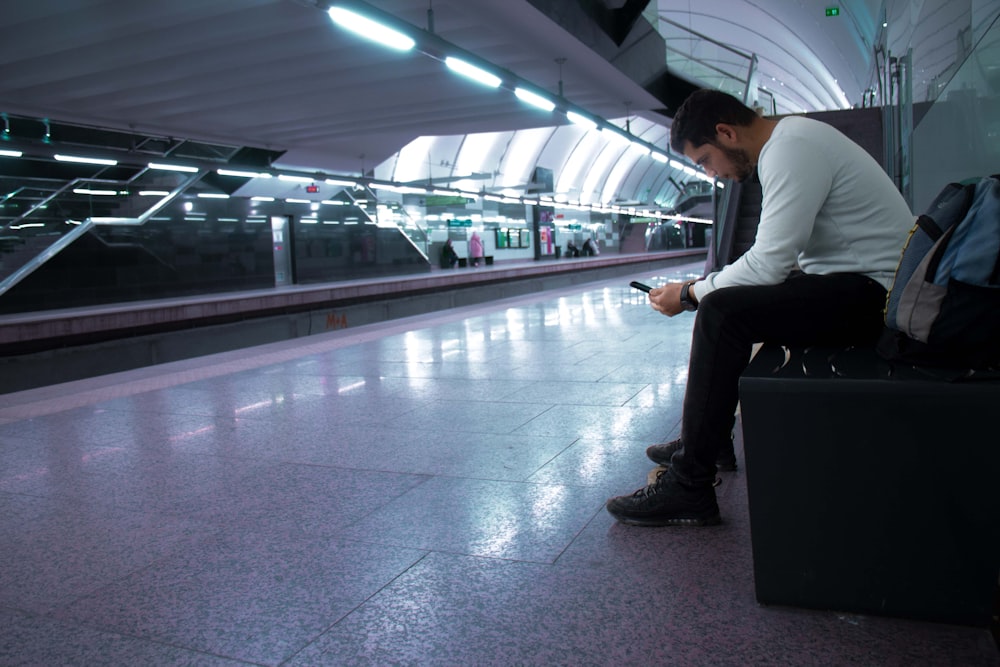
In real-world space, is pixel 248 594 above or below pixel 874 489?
below

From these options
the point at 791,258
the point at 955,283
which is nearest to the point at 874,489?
the point at 955,283

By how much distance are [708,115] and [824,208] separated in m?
0.43

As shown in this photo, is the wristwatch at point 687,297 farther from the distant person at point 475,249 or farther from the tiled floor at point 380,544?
the distant person at point 475,249

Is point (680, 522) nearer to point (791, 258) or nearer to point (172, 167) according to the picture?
point (791, 258)

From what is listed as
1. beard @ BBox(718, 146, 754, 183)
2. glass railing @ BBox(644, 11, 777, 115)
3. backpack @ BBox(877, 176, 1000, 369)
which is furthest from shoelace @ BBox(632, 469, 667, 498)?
glass railing @ BBox(644, 11, 777, 115)

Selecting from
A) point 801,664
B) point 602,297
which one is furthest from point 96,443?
point 602,297

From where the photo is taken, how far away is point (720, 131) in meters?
2.21

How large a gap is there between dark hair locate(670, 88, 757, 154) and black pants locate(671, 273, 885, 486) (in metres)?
0.50

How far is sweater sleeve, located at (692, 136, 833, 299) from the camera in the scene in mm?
1998

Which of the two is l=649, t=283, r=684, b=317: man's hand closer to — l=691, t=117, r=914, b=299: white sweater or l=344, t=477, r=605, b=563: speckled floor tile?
l=691, t=117, r=914, b=299: white sweater

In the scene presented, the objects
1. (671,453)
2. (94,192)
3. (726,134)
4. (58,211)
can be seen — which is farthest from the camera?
(94,192)

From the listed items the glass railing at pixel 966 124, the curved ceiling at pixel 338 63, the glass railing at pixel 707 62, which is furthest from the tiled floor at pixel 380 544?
the glass railing at pixel 707 62

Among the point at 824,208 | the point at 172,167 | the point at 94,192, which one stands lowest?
the point at 824,208

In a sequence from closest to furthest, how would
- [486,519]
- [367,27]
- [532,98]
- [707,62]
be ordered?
[486,519] < [367,27] < [532,98] < [707,62]
